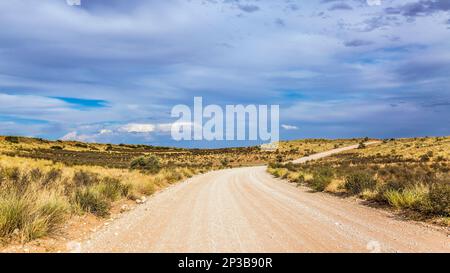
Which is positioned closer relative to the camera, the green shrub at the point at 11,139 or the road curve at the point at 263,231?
the road curve at the point at 263,231

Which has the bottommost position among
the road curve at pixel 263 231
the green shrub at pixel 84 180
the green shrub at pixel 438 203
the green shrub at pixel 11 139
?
the road curve at pixel 263 231

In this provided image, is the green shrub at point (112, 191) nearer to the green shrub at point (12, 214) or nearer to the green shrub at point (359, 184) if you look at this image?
the green shrub at point (12, 214)

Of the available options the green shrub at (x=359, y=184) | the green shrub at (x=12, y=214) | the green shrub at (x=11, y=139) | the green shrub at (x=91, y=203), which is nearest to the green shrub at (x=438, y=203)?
the green shrub at (x=359, y=184)

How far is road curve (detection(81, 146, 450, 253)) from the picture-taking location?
8164mm

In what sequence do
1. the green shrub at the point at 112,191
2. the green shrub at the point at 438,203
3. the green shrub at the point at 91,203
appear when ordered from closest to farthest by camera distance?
the green shrub at the point at 438,203
the green shrub at the point at 91,203
the green shrub at the point at 112,191

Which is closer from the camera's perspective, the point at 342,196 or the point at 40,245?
the point at 40,245

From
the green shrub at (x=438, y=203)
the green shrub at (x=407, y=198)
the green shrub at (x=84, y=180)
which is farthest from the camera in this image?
the green shrub at (x=84, y=180)

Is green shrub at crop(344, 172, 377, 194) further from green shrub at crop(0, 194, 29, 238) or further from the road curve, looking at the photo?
green shrub at crop(0, 194, 29, 238)

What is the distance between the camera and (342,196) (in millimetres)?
18766

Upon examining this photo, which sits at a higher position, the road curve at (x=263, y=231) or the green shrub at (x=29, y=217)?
the green shrub at (x=29, y=217)

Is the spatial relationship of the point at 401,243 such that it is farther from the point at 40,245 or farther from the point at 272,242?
the point at 40,245

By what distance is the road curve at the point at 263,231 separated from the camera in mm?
8164

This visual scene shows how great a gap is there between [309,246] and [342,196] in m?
11.3

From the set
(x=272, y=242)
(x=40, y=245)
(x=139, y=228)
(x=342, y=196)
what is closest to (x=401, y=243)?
(x=272, y=242)
